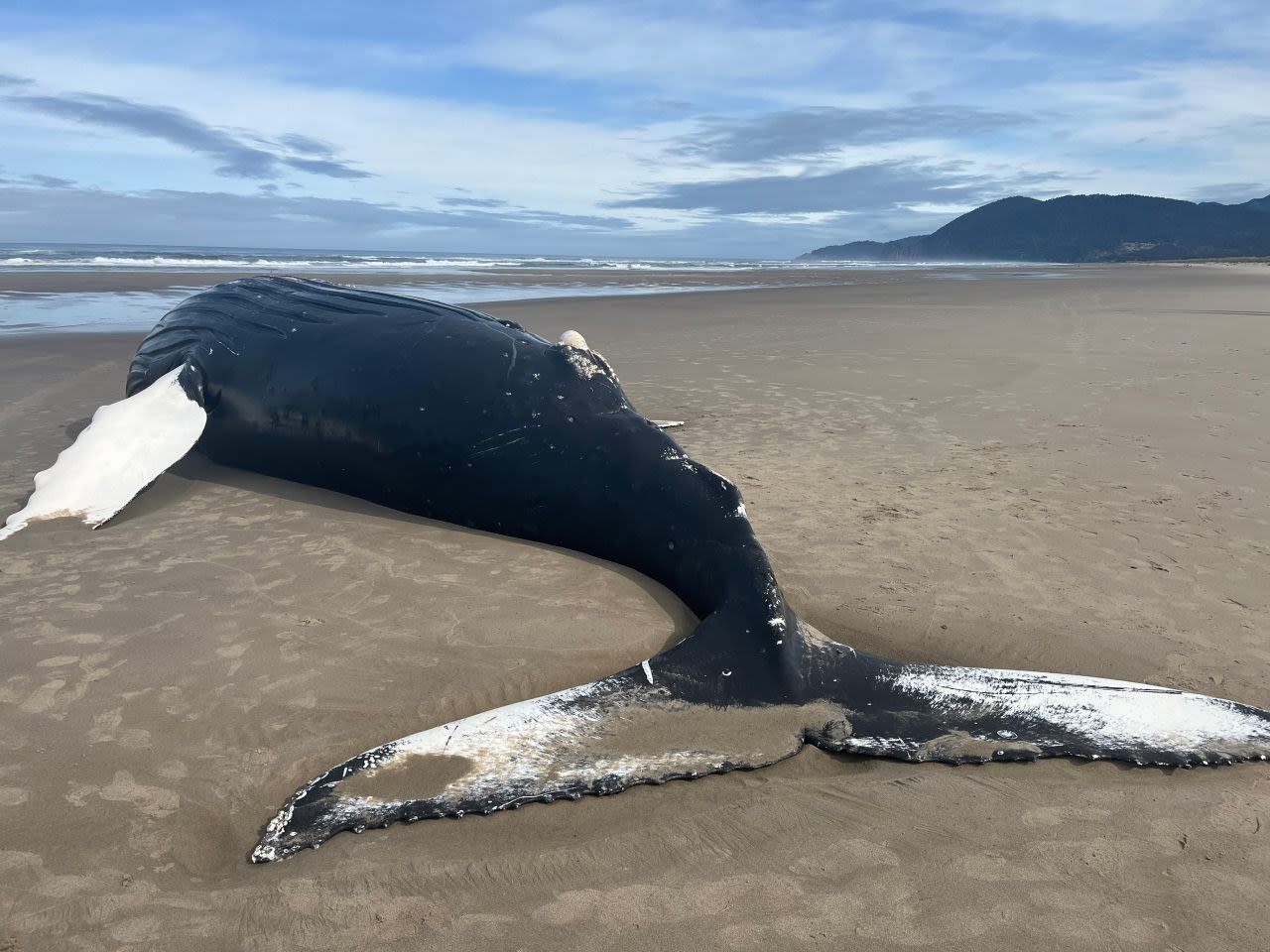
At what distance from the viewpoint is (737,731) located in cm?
321

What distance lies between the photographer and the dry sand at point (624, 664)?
7.98 feet

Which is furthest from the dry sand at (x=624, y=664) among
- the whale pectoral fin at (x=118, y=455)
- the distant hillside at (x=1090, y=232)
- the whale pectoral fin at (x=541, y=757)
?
the distant hillside at (x=1090, y=232)

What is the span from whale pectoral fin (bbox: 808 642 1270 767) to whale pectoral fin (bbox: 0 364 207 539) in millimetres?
4740

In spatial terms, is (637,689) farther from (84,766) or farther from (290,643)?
(84,766)

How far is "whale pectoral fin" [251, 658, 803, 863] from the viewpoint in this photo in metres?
2.75

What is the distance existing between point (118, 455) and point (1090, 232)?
182 meters

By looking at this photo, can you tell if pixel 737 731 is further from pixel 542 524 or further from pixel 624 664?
pixel 542 524

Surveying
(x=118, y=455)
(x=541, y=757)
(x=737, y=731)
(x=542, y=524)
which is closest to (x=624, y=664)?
(x=737, y=731)

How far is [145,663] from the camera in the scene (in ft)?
12.3

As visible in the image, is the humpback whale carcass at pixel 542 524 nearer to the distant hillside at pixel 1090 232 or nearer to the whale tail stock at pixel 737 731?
the whale tail stock at pixel 737 731

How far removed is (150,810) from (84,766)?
1.37 ft

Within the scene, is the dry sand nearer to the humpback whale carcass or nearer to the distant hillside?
the humpback whale carcass

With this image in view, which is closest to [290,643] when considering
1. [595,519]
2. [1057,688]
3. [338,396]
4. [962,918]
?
[595,519]

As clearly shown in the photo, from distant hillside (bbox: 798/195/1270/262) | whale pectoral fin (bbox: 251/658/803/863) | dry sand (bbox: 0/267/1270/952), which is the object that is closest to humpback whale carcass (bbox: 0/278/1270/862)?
whale pectoral fin (bbox: 251/658/803/863)
